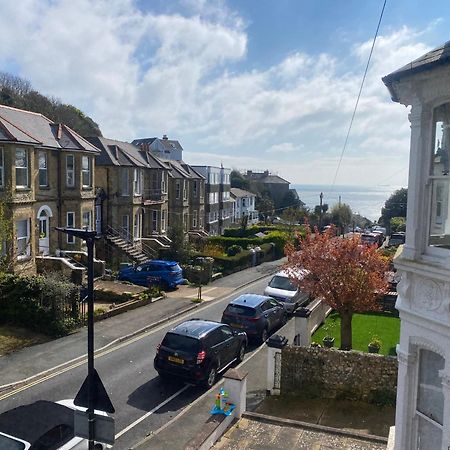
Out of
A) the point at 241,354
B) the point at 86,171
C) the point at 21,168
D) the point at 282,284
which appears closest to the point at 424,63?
the point at 241,354

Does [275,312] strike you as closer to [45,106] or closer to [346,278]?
[346,278]

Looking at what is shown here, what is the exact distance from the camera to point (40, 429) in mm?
8164

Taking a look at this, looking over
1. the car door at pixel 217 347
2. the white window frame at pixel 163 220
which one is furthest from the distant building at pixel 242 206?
the car door at pixel 217 347

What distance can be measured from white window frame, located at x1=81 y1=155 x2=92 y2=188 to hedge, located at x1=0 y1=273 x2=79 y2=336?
10.3 metres

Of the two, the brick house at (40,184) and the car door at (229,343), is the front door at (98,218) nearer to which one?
the brick house at (40,184)

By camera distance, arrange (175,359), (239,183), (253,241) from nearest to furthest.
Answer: (175,359) → (253,241) → (239,183)

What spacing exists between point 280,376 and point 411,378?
24.4 feet

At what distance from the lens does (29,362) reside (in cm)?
1412

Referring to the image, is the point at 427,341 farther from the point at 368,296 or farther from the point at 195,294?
the point at 195,294

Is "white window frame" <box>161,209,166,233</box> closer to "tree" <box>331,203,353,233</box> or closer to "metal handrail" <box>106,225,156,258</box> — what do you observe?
"metal handrail" <box>106,225,156,258</box>

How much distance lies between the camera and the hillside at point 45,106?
2530 inches

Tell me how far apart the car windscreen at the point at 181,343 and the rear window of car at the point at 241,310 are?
4614 mm

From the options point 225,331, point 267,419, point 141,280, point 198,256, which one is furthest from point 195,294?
point 267,419

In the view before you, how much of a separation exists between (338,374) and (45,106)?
212 feet
